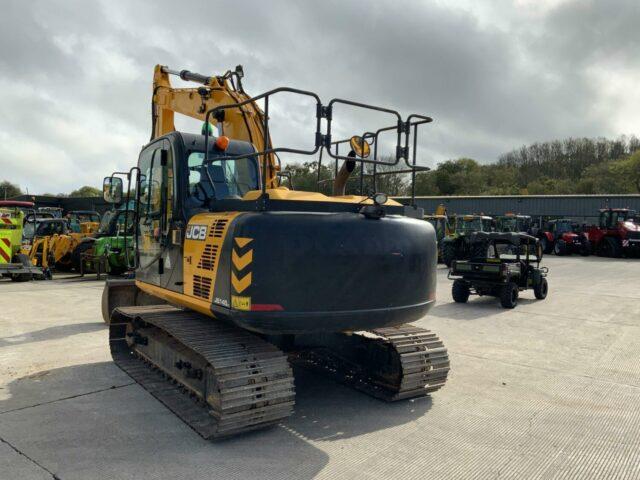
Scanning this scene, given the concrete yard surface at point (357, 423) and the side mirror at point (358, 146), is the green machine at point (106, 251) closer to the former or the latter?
the concrete yard surface at point (357, 423)

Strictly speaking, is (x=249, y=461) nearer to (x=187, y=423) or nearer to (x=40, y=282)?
(x=187, y=423)

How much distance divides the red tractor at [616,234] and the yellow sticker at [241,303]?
26.9m

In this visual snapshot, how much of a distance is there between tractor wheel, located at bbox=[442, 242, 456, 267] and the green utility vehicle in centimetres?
757

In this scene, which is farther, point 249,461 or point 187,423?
point 187,423

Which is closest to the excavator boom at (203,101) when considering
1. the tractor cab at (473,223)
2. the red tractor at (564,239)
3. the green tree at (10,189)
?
the tractor cab at (473,223)

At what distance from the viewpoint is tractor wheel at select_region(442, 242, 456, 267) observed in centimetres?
1995

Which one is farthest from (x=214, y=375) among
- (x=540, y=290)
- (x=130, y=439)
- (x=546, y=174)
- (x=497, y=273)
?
(x=546, y=174)

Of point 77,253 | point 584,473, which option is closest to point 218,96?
point 584,473

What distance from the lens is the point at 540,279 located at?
38.7 ft

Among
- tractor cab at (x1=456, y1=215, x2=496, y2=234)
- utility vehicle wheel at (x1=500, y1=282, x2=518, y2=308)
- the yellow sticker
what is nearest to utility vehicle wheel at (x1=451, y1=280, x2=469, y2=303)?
utility vehicle wheel at (x1=500, y1=282, x2=518, y2=308)

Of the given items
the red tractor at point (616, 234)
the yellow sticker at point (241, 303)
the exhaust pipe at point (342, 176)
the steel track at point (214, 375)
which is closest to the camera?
the yellow sticker at point (241, 303)

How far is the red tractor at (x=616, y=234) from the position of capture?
2611 cm

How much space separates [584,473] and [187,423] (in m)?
2.93

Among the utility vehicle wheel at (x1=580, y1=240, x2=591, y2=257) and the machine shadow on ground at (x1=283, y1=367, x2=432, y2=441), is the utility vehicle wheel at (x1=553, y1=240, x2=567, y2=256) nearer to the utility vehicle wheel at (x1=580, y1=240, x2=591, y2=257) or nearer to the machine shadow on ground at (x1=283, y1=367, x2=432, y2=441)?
the utility vehicle wheel at (x1=580, y1=240, x2=591, y2=257)
